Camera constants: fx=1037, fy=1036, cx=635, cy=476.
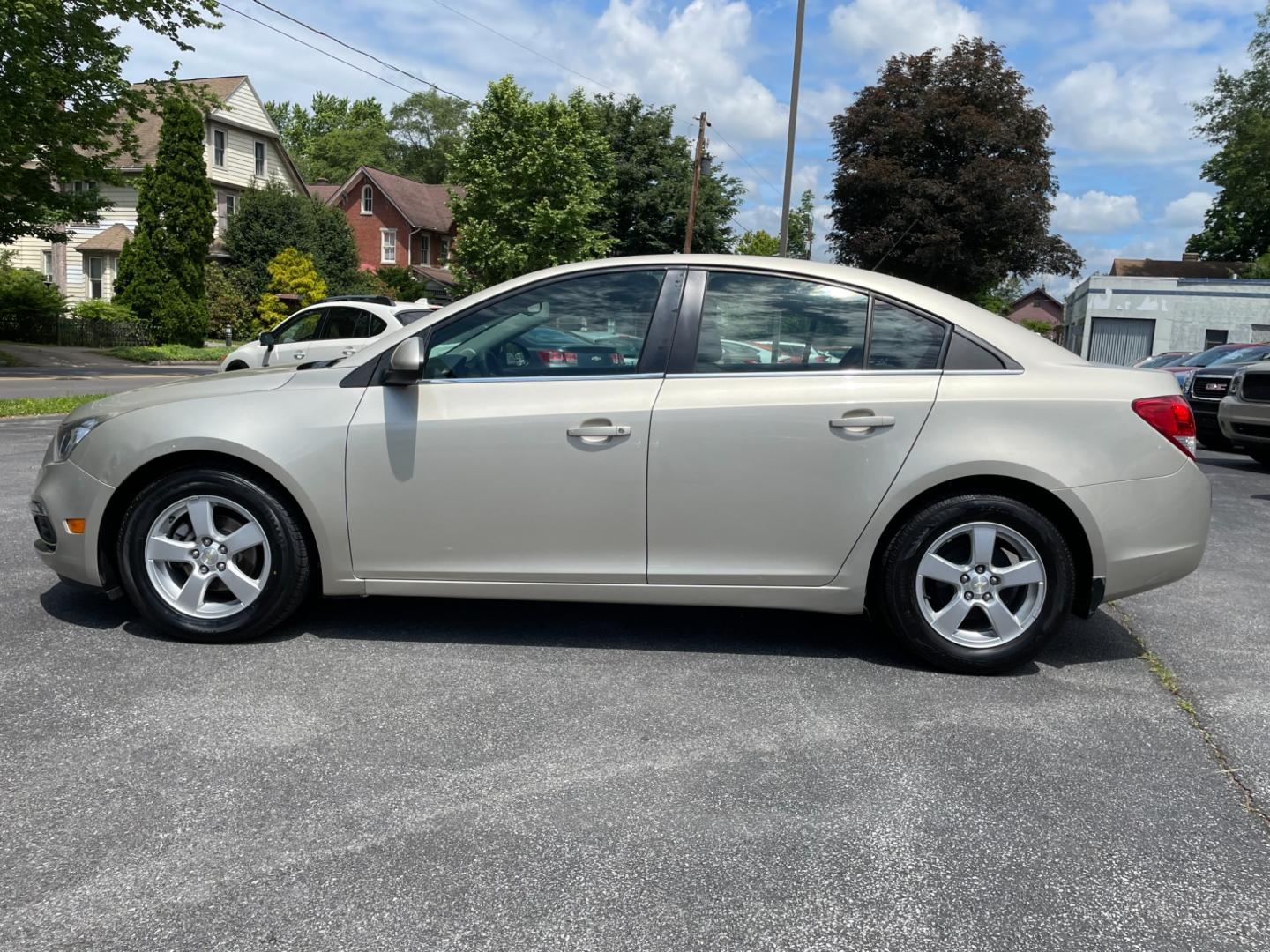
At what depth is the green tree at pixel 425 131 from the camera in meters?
88.4

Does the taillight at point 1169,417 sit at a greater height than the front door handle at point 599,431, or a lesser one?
greater

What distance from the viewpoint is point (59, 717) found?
348 cm

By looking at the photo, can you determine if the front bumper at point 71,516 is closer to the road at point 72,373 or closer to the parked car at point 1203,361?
the road at point 72,373

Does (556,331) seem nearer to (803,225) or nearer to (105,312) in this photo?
(105,312)

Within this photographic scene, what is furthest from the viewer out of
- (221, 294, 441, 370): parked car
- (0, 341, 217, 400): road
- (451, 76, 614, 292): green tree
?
(451, 76, 614, 292): green tree

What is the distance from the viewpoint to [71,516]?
4.29 m

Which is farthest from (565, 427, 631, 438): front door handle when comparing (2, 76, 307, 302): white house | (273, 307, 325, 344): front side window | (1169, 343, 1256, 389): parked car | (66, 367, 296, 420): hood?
(2, 76, 307, 302): white house

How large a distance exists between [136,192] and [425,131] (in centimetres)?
4817

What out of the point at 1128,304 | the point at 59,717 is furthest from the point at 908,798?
the point at 1128,304

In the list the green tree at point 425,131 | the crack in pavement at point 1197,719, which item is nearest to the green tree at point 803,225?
the green tree at point 425,131

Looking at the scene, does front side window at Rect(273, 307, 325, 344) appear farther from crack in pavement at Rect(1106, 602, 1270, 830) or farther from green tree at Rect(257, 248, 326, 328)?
green tree at Rect(257, 248, 326, 328)

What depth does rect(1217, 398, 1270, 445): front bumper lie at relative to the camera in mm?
11336

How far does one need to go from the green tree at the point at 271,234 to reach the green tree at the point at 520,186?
561cm

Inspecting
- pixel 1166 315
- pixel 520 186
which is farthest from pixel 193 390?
pixel 1166 315
